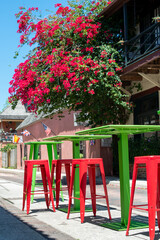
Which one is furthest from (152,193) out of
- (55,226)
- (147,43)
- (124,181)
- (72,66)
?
(147,43)

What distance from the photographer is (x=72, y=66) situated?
13992 millimetres

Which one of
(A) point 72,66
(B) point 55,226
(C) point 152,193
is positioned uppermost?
(A) point 72,66

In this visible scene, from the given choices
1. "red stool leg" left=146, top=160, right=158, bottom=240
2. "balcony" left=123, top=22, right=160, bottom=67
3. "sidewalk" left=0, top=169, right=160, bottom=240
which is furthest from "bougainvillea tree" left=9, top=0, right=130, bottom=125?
"red stool leg" left=146, top=160, right=158, bottom=240

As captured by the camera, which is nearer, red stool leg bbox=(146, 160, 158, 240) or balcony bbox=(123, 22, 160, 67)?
red stool leg bbox=(146, 160, 158, 240)

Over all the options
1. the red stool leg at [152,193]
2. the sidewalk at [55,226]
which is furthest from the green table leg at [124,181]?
the red stool leg at [152,193]

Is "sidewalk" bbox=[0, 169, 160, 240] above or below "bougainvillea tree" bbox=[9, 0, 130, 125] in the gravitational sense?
below

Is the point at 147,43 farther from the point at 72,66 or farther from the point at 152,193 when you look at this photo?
the point at 152,193

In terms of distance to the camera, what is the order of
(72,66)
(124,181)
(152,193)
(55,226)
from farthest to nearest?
(72,66) < (55,226) < (124,181) < (152,193)

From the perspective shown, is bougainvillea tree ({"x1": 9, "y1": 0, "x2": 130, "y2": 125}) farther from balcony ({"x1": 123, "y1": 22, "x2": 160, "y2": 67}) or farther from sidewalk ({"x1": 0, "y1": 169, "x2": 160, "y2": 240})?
sidewalk ({"x1": 0, "y1": 169, "x2": 160, "y2": 240})

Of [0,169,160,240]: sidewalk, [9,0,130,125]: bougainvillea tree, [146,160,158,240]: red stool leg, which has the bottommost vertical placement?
[0,169,160,240]: sidewalk

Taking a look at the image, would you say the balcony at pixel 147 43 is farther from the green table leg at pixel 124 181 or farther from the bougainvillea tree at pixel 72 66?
the green table leg at pixel 124 181

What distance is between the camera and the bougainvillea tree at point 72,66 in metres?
13.9

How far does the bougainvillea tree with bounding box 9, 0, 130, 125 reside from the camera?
1389 centimetres

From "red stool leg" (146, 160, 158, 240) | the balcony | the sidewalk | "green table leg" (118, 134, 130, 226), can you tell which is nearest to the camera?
"red stool leg" (146, 160, 158, 240)
